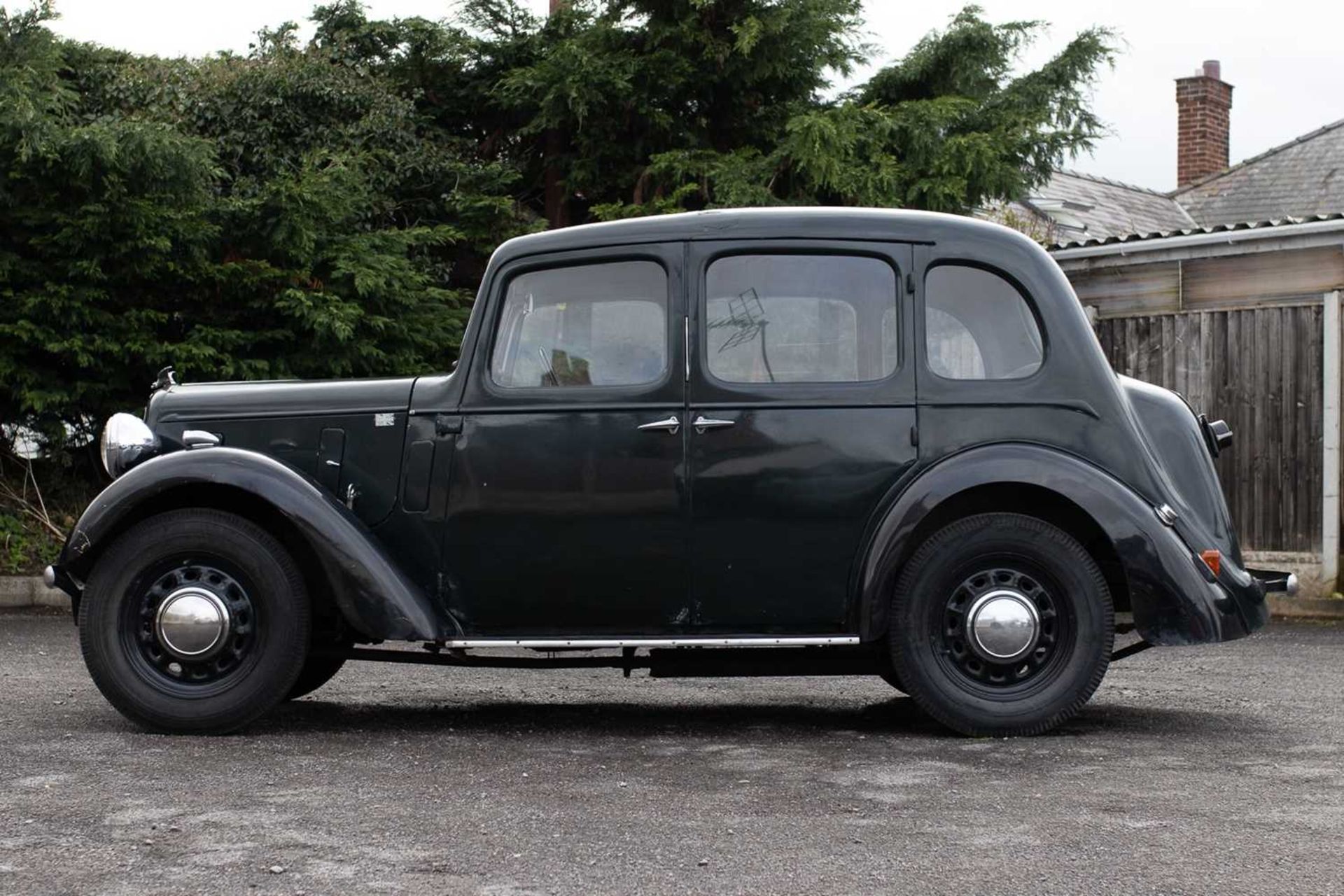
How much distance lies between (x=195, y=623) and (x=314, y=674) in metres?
1.13

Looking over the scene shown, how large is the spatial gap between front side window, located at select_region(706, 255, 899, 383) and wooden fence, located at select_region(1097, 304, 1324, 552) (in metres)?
7.47

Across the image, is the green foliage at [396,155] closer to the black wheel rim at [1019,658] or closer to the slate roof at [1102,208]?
the black wheel rim at [1019,658]

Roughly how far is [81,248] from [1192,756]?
384 inches

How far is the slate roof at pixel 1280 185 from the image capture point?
28.1 metres

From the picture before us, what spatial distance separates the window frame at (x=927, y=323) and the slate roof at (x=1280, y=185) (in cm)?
2296

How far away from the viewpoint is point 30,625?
416 inches

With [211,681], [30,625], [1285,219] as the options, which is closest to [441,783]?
[211,681]

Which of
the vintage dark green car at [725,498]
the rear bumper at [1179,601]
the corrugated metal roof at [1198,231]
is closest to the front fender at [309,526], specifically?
the vintage dark green car at [725,498]

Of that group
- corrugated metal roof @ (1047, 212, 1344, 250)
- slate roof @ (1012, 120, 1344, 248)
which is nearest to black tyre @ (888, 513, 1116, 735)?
corrugated metal roof @ (1047, 212, 1344, 250)

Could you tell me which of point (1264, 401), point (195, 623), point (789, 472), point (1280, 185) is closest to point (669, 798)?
point (789, 472)

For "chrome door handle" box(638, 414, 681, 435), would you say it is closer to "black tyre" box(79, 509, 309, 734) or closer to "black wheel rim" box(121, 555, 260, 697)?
"black tyre" box(79, 509, 309, 734)

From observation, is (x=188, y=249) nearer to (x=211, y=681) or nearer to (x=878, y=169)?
(x=878, y=169)

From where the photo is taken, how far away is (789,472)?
19.6ft

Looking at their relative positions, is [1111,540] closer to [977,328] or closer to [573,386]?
[977,328]
